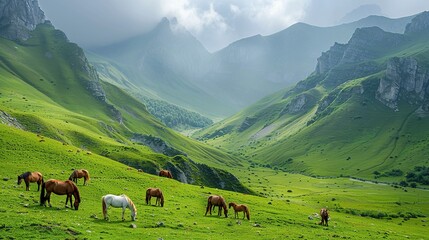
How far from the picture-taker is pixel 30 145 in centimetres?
6316

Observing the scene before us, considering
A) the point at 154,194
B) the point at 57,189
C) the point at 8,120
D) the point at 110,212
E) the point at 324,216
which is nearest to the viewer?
the point at 57,189

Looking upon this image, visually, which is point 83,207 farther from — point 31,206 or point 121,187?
point 121,187

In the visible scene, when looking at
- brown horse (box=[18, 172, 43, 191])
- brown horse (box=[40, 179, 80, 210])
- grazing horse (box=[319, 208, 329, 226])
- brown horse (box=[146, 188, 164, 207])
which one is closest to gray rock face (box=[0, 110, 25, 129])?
brown horse (box=[18, 172, 43, 191])

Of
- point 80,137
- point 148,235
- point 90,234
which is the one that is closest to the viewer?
point 90,234

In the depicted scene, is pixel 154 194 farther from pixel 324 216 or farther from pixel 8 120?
pixel 8 120

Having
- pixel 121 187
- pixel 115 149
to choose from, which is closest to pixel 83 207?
pixel 121 187

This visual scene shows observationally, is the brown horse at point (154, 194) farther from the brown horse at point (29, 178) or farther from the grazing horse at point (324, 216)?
the grazing horse at point (324, 216)

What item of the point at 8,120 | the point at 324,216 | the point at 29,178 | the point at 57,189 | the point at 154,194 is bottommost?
the point at 57,189

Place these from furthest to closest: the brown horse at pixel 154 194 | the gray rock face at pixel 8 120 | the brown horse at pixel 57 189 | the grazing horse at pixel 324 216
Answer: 1. the gray rock face at pixel 8 120
2. the grazing horse at pixel 324 216
3. the brown horse at pixel 154 194
4. the brown horse at pixel 57 189

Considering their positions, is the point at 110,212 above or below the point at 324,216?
below

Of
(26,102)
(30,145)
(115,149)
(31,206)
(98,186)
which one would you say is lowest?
(31,206)

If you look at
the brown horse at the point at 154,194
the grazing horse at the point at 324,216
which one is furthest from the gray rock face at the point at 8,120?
the grazing horse at the point at 324,216

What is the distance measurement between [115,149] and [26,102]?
81.9 meters

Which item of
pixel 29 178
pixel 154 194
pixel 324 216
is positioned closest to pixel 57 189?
pixel 29 178
